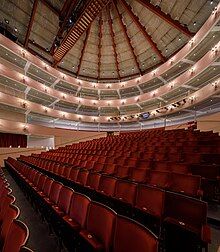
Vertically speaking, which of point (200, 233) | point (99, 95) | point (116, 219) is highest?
point (99, 95)

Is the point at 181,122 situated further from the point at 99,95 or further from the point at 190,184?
the point at 190,184

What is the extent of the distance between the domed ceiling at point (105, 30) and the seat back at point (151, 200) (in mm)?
8546

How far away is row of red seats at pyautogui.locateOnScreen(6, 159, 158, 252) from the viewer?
1.20m

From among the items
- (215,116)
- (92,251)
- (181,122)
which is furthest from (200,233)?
(181,122)

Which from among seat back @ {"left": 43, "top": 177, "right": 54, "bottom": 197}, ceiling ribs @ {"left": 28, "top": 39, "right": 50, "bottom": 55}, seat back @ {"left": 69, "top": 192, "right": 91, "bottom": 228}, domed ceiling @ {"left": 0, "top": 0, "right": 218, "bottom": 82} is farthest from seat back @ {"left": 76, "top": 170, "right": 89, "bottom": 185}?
ceiling ribs @ {"left": 28, "top": 39, "right": 50, "bottom": 55}

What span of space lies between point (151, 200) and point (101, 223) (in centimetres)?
64

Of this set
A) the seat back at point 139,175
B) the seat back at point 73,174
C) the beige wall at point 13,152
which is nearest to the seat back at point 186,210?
the seat back at point 139,175

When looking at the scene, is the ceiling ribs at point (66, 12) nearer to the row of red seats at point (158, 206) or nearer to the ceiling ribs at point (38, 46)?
the ceiling ribs at point (38, 46)

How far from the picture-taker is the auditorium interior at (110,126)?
66.6 inches

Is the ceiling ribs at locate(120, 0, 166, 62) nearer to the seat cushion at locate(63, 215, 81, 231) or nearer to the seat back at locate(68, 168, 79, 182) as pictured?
the seat back at locate(68, 168, 79, 182)

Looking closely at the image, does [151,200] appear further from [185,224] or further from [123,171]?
[123,171]

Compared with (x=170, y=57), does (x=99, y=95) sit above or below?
below

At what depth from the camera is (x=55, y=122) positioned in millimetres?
15031

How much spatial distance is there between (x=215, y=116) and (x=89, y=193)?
8103 mm
